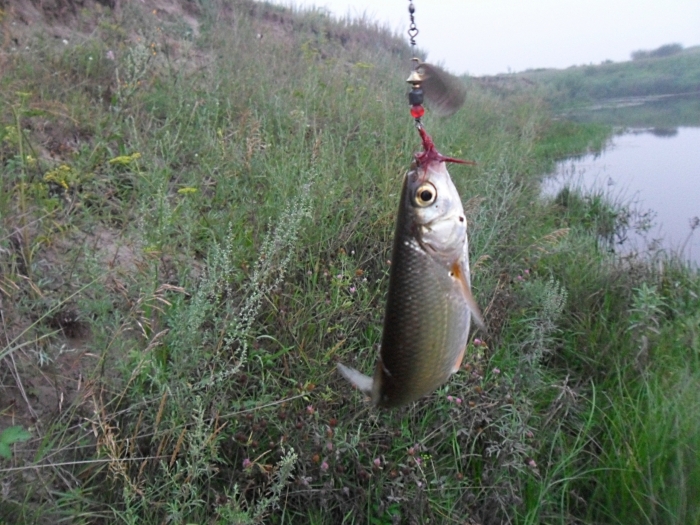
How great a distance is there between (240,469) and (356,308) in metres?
1.02

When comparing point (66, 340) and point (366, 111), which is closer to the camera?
Result: point (66, 340)

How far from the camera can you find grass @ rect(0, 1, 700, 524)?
96.1 inches

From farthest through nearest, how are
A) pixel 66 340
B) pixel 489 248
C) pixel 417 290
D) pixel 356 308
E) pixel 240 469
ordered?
pixel 489 248 < pixel 356 308 < pixel 66 340 < pixel 240 469 < pixel 417 290

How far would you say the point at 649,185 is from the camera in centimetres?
1123

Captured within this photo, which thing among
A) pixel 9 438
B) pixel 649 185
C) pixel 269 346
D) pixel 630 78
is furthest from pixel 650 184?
pixel 630 78

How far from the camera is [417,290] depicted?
1.44 metres

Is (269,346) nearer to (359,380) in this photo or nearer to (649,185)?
(359,380)

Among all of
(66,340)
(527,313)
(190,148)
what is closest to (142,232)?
(66,340)

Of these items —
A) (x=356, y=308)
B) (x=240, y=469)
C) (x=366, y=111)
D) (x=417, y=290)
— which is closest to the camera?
(x=417, y=290)

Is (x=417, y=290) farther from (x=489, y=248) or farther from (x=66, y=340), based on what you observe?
(x=489, y=248)

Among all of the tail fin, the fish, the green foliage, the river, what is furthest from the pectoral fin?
the river

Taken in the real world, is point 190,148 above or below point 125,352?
above

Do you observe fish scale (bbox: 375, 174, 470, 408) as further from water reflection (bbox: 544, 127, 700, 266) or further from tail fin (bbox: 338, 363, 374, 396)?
water reflection (bbox: 544, 127, 700, 266)

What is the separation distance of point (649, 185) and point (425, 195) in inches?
443
